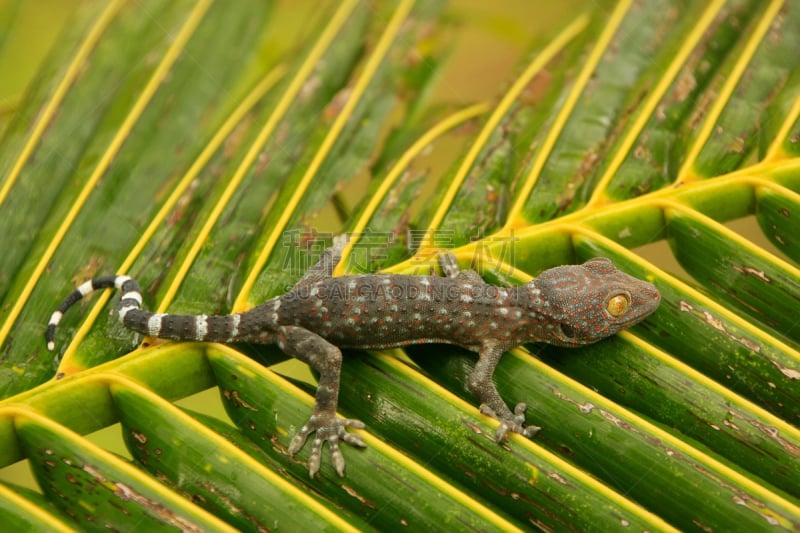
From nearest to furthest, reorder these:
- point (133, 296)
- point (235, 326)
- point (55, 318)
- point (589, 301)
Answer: point (55, 318) < point (133, 296) < point (235, 326) < point (589, 301)

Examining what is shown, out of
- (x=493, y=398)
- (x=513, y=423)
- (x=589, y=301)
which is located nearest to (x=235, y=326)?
(x=493, y=398)

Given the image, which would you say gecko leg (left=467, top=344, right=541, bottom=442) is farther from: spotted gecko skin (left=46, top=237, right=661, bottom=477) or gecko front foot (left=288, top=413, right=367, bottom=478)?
gecko front foot (left=288, top=413, right=367, bottom=478)

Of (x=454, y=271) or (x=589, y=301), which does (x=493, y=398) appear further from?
(x=589, y=301)

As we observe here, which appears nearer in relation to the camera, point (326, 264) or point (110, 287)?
point (110, 287)

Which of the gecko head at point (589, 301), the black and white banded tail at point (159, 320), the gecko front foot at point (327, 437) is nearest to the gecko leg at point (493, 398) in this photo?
the gecko head at point (589, 301)

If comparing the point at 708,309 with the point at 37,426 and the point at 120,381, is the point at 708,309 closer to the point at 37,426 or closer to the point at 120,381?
the point at 120,381

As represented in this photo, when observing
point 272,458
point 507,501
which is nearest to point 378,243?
point 272,458
